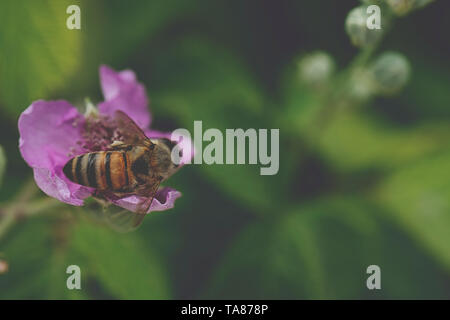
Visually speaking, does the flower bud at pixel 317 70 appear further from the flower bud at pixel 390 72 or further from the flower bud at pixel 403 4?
the flower bud at pixel 403 4

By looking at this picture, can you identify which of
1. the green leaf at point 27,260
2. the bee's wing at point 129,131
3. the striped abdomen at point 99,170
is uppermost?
the bee's wing at point 129,131

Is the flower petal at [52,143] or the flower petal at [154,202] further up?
the flower petal at [52,143]

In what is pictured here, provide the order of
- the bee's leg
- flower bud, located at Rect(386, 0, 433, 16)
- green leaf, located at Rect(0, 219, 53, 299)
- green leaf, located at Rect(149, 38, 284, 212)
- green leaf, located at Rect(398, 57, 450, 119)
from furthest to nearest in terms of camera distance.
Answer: green leaf, located at Rect(398, 57, 450, 119), green leaf, located at Rect(149, 38, 284, 212), green leaf, located at Rect(0, 219, 53, 299), flower bud, located at Rect(386, 0, 433, 16), the bee's leg

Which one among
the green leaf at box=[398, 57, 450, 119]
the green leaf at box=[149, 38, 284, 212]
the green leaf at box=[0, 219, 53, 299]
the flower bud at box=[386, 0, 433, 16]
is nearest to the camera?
the flower bud at box=[386, 0, 433, 16]

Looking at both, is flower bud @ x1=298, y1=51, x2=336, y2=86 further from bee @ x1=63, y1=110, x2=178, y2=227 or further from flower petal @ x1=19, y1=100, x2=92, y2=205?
flower petal @ x1=19, y1=100, x2=92, y2=205

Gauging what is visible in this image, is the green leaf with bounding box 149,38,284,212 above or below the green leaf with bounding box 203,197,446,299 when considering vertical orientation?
above

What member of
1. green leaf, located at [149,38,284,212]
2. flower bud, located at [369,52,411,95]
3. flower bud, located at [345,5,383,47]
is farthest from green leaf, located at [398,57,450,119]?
flower bud, located at [345,5,383,47]

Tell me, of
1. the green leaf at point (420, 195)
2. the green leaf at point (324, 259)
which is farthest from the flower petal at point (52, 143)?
the green leaf at point (420, 195)

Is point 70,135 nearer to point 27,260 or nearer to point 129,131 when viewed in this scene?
point 129,131

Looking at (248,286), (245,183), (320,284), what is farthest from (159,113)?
(320,284)
